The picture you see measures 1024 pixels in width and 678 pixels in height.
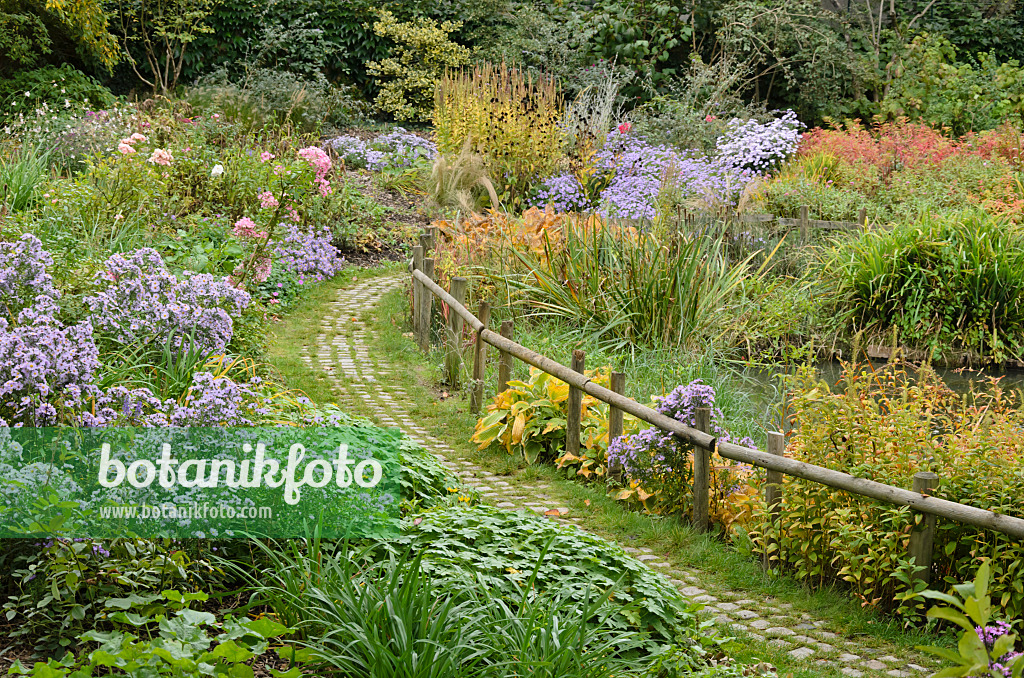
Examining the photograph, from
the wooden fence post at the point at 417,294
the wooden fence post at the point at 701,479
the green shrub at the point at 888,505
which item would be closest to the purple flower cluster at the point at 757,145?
the wooden fence post at the point at 417,294

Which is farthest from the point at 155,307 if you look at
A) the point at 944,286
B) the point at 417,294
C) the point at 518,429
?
the point at 944,286

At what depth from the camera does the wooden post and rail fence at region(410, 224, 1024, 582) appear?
4316 mm

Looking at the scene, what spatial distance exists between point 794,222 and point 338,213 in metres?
5.89

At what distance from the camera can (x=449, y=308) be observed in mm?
8797

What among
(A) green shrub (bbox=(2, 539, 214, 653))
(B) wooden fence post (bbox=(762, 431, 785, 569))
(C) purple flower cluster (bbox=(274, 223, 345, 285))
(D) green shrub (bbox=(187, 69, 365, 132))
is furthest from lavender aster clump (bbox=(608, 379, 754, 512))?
(D) green shrub (bbox=(187, 69, 365, 132))

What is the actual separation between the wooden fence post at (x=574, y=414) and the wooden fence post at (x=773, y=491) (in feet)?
5.23

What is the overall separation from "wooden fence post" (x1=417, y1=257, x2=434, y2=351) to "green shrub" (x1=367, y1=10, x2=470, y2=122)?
9.86 meters

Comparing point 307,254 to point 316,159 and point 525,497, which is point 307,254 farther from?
point 525,497

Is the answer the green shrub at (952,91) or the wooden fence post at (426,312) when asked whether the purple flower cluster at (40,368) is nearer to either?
the wooden fence post at (426,312)

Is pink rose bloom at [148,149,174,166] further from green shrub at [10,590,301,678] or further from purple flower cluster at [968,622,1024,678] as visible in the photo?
purple flower cluster at [968,622,1024,678]

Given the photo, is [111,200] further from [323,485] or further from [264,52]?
[264,52]

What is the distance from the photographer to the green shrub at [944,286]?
9766 millimetres

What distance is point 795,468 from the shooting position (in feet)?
15.9

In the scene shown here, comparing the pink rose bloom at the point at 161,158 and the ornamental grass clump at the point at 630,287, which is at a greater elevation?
the pink rose bloom at the point at 161,158
